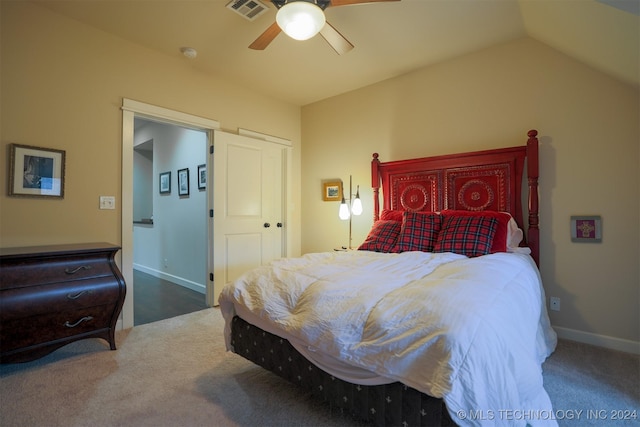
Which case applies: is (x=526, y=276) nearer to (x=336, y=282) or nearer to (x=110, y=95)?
(x=336, y=282)

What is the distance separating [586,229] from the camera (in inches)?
96.1

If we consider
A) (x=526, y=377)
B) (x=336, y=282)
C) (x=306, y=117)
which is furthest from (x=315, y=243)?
(x=526, y=377)

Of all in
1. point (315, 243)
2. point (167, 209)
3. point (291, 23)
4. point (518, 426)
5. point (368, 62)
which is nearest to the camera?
point (518, 426)

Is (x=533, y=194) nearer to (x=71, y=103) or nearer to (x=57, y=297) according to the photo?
(x=57, y=297)

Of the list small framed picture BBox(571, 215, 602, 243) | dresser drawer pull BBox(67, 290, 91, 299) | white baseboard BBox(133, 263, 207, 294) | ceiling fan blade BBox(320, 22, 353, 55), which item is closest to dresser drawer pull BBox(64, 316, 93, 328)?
dresser drawer pull BBox(67, 290, 91, 299)

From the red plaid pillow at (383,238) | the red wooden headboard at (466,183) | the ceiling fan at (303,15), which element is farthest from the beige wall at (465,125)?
the ceiling fan at (303,15)

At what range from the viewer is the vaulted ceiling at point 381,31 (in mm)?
2005

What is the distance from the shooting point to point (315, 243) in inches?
172

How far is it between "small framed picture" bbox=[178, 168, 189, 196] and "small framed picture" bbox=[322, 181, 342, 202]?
2.00 metres

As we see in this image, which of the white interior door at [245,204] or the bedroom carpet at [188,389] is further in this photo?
the white interior door at [245,204]

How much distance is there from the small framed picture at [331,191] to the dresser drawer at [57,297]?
8.71ft

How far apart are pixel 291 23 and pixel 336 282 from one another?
1.58 m

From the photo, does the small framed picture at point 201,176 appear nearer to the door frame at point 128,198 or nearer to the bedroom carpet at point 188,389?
the door frame at point 128,198

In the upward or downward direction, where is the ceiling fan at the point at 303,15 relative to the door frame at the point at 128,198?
upward
